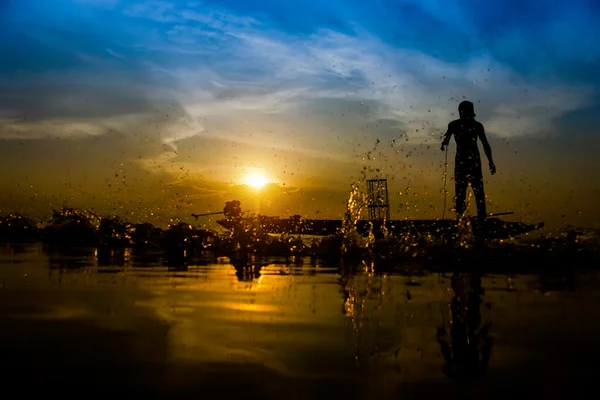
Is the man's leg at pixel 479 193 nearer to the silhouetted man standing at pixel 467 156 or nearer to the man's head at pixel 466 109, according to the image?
the silhouetted man standing at pixel 467 156

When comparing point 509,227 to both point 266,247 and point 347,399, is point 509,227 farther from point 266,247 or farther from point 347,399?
point 347,399

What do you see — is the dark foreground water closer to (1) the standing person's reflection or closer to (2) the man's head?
(1) the standing person's reflection

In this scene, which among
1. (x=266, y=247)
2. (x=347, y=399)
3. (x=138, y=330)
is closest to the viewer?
(x=347, y=399)

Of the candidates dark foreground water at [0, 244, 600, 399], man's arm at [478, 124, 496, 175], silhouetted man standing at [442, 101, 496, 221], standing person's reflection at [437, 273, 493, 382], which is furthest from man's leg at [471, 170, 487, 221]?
standing person's reflection at [437, 273, 493, 382]

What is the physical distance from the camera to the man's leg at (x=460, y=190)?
42.6 ft

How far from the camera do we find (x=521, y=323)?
4348mm

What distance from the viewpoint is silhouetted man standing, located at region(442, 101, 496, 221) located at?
1315 cm

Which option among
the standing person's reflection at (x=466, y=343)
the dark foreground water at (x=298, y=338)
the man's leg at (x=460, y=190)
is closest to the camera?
the dark foreground water at (x=298, y=338)

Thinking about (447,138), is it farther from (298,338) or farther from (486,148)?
(298,338)

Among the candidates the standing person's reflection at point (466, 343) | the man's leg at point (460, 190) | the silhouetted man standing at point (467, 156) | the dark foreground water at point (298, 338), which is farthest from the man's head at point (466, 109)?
the standing person's reflection at point (466, 343)

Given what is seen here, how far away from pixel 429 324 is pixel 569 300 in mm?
2067

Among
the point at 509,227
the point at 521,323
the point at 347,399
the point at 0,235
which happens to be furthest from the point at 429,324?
the point at 0,235

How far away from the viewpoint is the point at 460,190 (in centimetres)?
1312

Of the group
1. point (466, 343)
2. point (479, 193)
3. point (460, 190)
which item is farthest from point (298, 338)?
point (479, 193)
